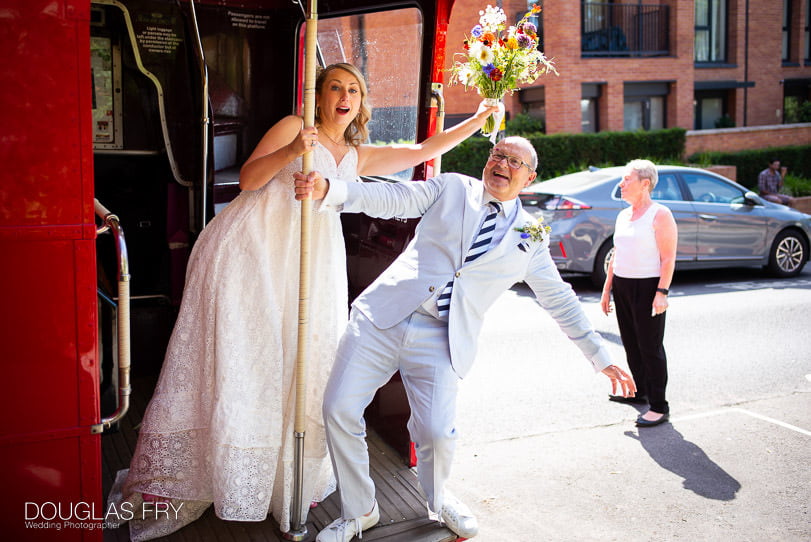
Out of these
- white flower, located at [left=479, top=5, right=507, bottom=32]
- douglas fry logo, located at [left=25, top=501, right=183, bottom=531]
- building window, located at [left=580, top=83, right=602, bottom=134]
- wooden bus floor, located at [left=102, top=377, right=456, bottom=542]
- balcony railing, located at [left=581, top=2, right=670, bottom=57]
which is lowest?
wooden bus floor, located at [left=102, top=377, right=456, bottom=542]

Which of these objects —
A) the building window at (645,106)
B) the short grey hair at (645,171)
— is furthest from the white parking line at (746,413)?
the building window at (645,106)

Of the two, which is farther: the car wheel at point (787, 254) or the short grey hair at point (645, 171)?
the car wheel at point (787, 254)

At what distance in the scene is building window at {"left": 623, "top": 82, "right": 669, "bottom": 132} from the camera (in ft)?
76.8

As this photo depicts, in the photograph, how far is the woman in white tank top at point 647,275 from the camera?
5.69 metres

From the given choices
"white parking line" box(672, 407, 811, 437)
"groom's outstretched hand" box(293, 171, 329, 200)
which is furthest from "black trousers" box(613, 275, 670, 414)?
"groom's outstretched hand" box(293, 171, 329, 200)

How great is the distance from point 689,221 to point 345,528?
28.6ft

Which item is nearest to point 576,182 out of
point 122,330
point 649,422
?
point 649,422

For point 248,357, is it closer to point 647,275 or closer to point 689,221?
point 647,275

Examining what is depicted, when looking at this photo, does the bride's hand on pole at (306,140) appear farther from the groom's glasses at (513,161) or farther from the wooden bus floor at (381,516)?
the wooden bus floor at (381,516)

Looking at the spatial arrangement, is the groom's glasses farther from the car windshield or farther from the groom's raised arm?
the car windshield

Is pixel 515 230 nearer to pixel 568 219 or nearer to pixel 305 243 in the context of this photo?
pixel 305 243

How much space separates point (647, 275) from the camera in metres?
5.79

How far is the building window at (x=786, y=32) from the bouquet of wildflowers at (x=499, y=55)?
27.6 meters

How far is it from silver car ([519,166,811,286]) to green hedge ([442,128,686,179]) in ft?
23.2
